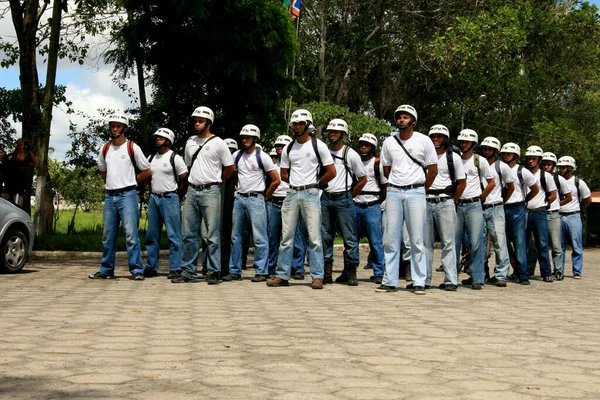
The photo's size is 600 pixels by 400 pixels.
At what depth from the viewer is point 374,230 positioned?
13375 millimetres

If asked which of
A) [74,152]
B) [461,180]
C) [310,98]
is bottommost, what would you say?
[461,180]

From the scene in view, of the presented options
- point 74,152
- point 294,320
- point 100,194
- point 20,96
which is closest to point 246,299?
point 294,320

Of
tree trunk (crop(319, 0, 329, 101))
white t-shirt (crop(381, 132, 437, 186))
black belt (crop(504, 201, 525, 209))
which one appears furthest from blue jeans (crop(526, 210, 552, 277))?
tree trunk (crop(319, 0, 329, 101))

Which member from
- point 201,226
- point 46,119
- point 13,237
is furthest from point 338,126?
point 46,119

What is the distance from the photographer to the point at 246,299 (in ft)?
33.3

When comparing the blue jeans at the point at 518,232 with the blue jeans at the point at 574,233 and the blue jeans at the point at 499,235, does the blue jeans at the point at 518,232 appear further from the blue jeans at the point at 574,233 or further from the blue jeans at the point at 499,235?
the blue jeans at the point at 574,233

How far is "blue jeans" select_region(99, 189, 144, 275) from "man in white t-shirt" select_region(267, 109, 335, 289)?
75.6 inches

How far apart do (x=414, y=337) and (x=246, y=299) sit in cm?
319

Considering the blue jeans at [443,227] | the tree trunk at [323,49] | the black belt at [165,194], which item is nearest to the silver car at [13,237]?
the black belt at [165,194]

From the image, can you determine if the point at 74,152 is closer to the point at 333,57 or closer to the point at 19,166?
the point at 19,166

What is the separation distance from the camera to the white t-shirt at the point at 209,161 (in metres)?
12.0

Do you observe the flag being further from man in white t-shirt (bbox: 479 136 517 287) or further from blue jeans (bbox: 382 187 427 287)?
blue jeans (bbox: 382 187 427 287)

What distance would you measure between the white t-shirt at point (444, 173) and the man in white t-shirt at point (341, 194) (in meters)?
0.91

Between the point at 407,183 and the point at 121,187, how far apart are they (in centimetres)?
361
